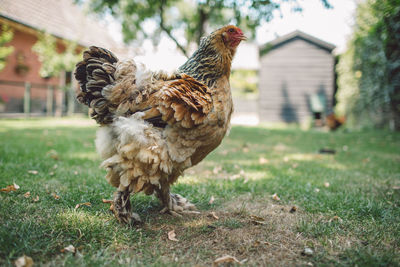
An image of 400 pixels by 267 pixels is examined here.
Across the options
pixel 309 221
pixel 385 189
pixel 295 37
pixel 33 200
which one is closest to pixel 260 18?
pixel 385 189

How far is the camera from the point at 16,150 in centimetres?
498

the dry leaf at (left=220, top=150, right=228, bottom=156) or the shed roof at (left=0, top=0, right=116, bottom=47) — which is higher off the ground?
the shed roof at (left=0, top=0, right=116, bottom=47)

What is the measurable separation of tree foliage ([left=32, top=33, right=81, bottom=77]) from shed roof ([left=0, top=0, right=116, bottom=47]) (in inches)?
Result: 24.5

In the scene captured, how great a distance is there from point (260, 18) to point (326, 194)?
6.61 meters

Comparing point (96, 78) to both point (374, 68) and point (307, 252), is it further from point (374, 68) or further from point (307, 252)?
point (374, 68)

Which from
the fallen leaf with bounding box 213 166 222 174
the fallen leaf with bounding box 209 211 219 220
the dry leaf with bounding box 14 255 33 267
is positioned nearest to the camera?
the dry leaf with bounding box 14 255 33 267

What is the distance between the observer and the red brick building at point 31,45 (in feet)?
43.5

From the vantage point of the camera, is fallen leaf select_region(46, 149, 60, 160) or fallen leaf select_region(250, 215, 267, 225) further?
fallen leaf select_region(46, 149, 60, 160)

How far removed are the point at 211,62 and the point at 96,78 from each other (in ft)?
3.67

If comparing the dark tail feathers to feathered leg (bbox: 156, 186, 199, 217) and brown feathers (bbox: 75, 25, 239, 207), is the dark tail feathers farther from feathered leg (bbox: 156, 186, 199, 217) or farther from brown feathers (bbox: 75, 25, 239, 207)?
feathered leg (bbox: 156, 186, 199, 217)

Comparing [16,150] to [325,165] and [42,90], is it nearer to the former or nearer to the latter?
[325,165]

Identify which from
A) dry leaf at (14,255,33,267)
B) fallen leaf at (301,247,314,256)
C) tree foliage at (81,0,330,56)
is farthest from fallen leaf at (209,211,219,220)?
tree foliage at (81,0,330,56)

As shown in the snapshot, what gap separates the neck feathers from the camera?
8.77 ft

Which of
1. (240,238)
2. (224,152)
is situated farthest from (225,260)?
(224,152)
